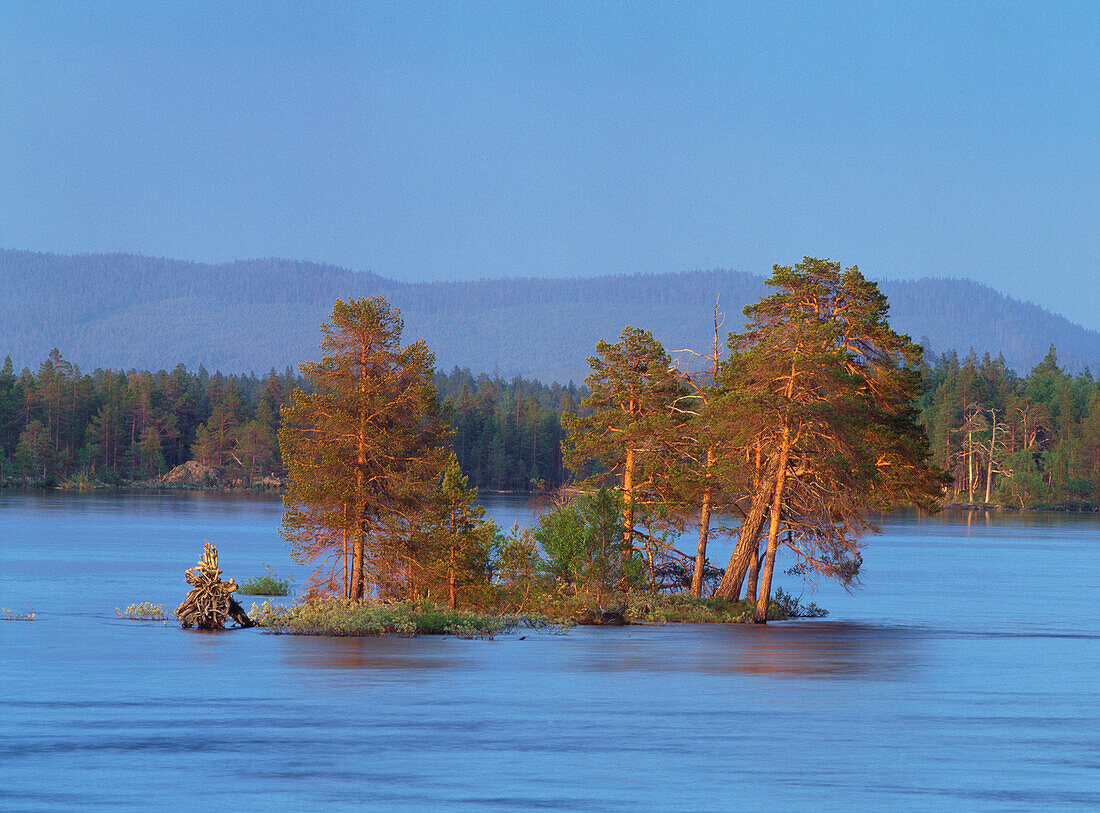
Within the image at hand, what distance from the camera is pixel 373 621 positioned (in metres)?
36.3

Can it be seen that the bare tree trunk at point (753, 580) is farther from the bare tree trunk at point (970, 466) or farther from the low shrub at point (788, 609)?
the bare tree trunk at point (970, 466)

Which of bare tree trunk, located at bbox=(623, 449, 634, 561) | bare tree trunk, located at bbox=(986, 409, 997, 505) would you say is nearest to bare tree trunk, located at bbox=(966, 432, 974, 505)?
bare tree trunk, located at bbox=(986, 409, 997, 505)

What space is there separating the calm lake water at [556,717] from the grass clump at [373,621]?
0.88 meters

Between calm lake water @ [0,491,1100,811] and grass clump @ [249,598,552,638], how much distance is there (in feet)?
2.88

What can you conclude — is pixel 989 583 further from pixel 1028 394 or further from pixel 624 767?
pixel 1028 394

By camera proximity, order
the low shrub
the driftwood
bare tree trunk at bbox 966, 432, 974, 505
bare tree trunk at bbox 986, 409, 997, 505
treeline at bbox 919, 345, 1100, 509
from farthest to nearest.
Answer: bare tree trunk at bbox 966, 432, 974, 505
treeline at bbox 919, 345, 1100, 509
bare tree trunk at bbox 986, 409, 997, 505
the low shrub
the driftwood

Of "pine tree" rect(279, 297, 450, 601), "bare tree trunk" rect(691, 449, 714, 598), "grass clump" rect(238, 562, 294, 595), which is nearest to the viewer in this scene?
"pine tree" rect(279, 297, 450, 601)

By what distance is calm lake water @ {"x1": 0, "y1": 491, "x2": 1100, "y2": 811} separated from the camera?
18.0m

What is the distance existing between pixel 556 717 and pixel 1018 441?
163 meters

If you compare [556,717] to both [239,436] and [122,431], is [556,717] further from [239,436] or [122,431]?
[122,431]

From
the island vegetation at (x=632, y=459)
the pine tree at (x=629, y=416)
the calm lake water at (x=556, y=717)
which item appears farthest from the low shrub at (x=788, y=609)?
the pine tree at (x=629, y=416)

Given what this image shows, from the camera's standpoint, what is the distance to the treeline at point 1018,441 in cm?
16488

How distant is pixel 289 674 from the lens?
93.8 feet

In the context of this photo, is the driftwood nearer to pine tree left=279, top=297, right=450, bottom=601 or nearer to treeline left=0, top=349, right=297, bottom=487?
pine tree left=279, top=297, right=450, bottom=601
